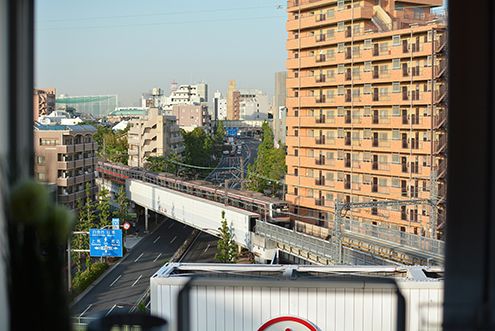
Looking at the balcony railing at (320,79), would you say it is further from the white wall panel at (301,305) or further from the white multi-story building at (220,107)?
the white multi-story building at (220,107)

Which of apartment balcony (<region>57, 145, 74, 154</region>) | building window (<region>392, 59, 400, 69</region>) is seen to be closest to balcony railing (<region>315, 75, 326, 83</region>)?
building window (<region>392, 59, 400, 69</region>)

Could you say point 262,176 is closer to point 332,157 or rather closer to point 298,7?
point 332,157

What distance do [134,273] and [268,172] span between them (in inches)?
225

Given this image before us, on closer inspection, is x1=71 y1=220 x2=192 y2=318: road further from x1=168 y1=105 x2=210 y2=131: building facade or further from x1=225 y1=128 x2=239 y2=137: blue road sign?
x1=225 y1=128 x2=239 y2=137: blue road sign

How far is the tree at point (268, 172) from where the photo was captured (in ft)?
39.9

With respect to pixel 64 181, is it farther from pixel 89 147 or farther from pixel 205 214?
pixel 205 214

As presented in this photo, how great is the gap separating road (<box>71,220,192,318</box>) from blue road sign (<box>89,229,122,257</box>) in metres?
0.46

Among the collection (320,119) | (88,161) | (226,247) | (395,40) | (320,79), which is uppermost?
(395,40)

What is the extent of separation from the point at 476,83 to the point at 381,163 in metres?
7.96

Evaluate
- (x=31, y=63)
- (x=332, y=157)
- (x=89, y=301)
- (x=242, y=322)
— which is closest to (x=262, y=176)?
(x=332, y=157)

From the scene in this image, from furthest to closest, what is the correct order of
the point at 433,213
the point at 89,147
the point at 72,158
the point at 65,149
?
the point at 433,213
the point at 89,147
the point at 72,158
the point at 65,149

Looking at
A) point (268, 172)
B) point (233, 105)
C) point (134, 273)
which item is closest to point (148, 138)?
point (268, 172)

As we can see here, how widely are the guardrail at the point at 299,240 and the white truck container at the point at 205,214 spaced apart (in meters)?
0.17

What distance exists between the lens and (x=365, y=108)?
880cm
